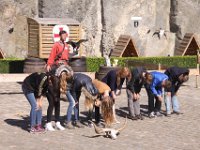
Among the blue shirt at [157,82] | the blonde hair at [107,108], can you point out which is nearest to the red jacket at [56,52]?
the blue shirt at [157,82]

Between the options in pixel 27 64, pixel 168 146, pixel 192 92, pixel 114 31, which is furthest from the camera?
pixel 114 31

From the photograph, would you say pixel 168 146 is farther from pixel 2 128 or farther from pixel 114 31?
pixel 114 31

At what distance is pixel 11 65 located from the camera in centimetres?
2305

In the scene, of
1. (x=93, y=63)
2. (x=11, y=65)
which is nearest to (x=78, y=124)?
(x=11, y=65)

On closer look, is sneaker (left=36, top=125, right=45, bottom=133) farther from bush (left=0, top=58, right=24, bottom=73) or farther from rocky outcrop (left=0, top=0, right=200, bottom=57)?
rocky outcrop (left=0, top=0, right=200, bottom=57)

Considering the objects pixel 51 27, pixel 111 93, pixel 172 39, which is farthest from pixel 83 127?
pixel 172 39

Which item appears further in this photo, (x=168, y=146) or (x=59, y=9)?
(x=59, y=9)

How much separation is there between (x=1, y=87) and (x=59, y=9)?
7.71 metres

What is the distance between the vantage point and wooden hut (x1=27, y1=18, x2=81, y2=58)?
2138 cm

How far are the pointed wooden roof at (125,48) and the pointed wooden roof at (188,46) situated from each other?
9.22ft

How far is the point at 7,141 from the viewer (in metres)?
11.3

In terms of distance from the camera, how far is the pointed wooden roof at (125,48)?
1045 inches

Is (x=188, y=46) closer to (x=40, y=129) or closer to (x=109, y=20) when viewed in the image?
(x=109, y=20)

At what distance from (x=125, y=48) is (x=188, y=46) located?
3787 mm
